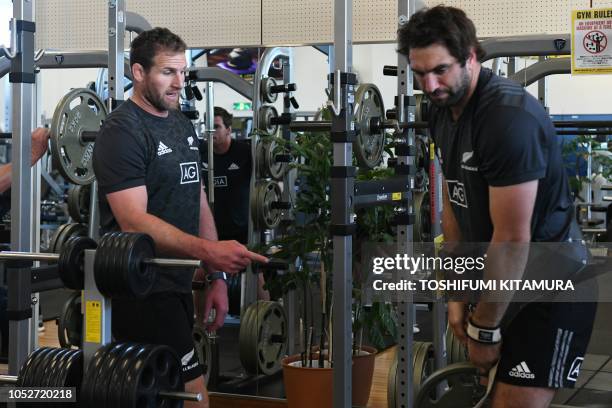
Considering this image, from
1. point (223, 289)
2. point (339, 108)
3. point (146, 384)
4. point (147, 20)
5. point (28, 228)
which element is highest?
point (147, 20)

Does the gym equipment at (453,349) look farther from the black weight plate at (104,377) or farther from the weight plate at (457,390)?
the black weight plate at (104,377)

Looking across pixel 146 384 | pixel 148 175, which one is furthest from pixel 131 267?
pixel 148 175

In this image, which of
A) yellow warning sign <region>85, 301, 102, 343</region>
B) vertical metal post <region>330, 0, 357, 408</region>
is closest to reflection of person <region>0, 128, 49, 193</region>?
vertical metal post <region>330, 0, 357, 408</region>

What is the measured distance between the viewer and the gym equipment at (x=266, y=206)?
4707 mm

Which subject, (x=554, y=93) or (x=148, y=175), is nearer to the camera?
(x=148, y=175)

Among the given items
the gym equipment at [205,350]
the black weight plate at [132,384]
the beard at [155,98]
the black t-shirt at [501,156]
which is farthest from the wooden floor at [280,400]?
the black t-shirt at [501,156]

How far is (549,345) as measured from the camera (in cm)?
197

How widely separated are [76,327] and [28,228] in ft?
5.60

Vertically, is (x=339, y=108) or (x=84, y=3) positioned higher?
(x=84, y=3)

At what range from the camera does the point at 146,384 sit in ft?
6.73

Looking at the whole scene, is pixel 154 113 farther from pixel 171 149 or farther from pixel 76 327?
pixel 76 327

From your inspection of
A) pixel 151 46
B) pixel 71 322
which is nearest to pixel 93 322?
pixel 151 46

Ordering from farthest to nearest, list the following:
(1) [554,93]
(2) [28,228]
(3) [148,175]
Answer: (1) [554,93] → (2) [28,228] → (3) [148,175]

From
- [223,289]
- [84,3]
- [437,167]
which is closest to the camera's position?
[223,289]
